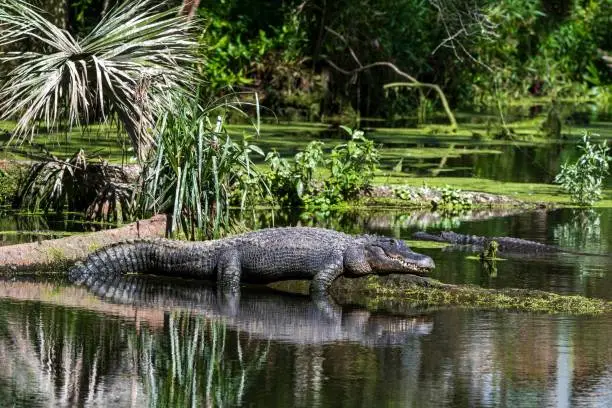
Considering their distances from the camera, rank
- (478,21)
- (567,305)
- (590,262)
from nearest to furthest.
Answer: (567,305) < (590,262) < (478,21)

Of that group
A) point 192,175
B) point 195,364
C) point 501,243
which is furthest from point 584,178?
point 195,364

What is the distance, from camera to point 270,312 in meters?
10.5

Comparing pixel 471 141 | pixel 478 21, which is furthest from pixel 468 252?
pixel 478 21

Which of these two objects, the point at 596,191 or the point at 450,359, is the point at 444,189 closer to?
the point at 596,191

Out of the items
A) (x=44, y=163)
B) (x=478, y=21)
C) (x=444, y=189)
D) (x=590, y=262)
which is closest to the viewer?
(x=590, y=262)

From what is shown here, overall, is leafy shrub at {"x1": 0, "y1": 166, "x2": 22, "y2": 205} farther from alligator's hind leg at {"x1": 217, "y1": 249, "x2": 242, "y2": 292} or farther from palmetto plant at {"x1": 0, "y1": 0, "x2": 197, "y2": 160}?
alligator's hind leg at {"x1": 217, "y1": 249, "x2": 242, "y2": 292}

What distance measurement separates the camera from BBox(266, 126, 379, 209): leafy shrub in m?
16.8

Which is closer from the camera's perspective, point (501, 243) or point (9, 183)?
point (501, 243)

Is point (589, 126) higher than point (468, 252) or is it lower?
higher

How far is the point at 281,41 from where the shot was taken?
3186 cm

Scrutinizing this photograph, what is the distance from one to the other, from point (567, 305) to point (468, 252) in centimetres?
310

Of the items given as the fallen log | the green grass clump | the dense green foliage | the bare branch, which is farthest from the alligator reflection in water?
the bare branch

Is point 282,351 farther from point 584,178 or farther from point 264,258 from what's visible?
point 584,178

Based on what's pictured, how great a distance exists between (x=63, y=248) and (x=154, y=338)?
275 centimetres
